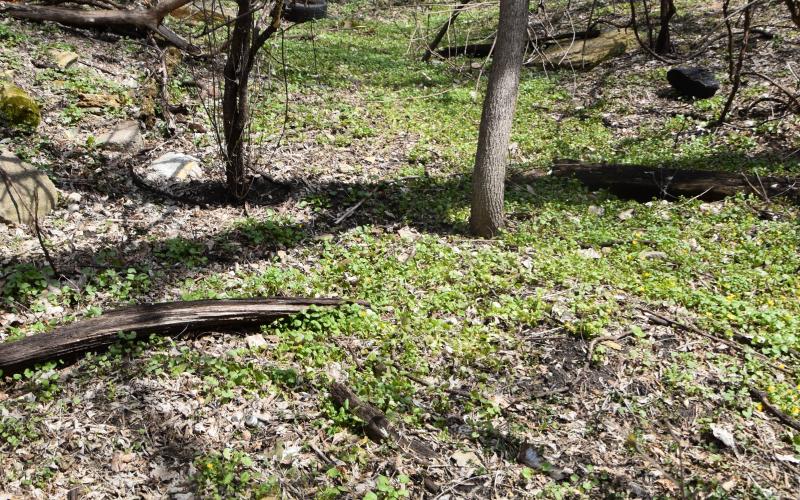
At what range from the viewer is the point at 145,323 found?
183 inches

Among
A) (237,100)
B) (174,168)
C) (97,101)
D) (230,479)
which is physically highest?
(237,100)

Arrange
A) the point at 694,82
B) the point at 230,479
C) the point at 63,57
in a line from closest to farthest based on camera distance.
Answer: the point at 230,479 → the point at 63,57 → the point at 694,82

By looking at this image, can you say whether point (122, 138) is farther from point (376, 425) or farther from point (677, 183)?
point (677, 183)

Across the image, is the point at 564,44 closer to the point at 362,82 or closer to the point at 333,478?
the point at 362,82

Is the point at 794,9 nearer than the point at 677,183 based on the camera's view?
Yes

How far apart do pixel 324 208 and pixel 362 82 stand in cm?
524

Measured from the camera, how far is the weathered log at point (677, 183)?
746 cm

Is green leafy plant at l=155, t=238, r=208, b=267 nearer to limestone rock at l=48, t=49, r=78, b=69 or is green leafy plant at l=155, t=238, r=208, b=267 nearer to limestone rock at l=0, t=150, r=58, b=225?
limestone rock at l=0, t=150, r=58, b=225

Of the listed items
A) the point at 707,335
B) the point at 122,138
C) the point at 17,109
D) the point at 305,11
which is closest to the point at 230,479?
the point at 707,335

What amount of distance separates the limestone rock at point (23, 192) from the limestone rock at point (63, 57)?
119 inches

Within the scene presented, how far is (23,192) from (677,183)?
705 cm

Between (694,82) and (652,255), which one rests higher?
(694,82)

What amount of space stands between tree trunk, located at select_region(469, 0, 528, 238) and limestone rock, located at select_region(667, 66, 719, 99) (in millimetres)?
5009

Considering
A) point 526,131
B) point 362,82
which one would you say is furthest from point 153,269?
point 362,82
